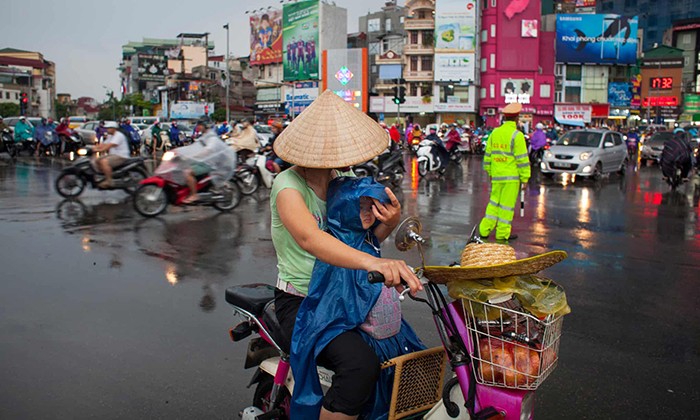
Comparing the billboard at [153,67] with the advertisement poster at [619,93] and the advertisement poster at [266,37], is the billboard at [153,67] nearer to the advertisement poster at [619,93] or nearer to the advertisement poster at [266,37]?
the advertisement poster at [266,37]

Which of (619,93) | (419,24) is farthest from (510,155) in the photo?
(619,93)

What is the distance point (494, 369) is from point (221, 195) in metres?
9.62

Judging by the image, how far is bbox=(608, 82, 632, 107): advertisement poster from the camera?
6712 centimetres

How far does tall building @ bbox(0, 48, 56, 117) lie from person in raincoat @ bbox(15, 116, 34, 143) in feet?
246

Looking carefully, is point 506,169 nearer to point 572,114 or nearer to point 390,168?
point 390,168

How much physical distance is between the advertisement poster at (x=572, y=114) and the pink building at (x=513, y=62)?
2.94ft

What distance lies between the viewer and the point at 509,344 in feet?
7.52

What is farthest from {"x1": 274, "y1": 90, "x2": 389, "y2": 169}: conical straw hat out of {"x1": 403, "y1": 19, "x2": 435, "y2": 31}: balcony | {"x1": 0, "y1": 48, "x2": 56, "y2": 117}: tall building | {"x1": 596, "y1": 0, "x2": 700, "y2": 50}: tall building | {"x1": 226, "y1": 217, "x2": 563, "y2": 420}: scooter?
{"x1": 596, "y1": 0, "x2": 700, "y2": 50}: tall building

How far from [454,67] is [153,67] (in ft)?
209

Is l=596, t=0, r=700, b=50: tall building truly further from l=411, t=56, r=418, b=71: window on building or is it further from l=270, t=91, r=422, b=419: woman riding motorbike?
l=270, t=91, r=422, b=419: woman riding motorbike

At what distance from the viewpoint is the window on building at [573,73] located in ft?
219

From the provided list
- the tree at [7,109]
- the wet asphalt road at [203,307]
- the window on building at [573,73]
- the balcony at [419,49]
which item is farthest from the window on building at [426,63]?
the tree at [7,109]

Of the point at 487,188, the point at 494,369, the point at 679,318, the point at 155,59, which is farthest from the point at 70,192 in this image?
the point at 155,59

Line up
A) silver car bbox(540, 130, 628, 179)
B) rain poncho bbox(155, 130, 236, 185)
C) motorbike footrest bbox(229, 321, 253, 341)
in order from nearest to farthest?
motorbike footrest bbox(229, 321, 253, 341) < rain poncho bbox(155, 130, 236, 185) < silver car bbox(540, 130, 628, 179)
